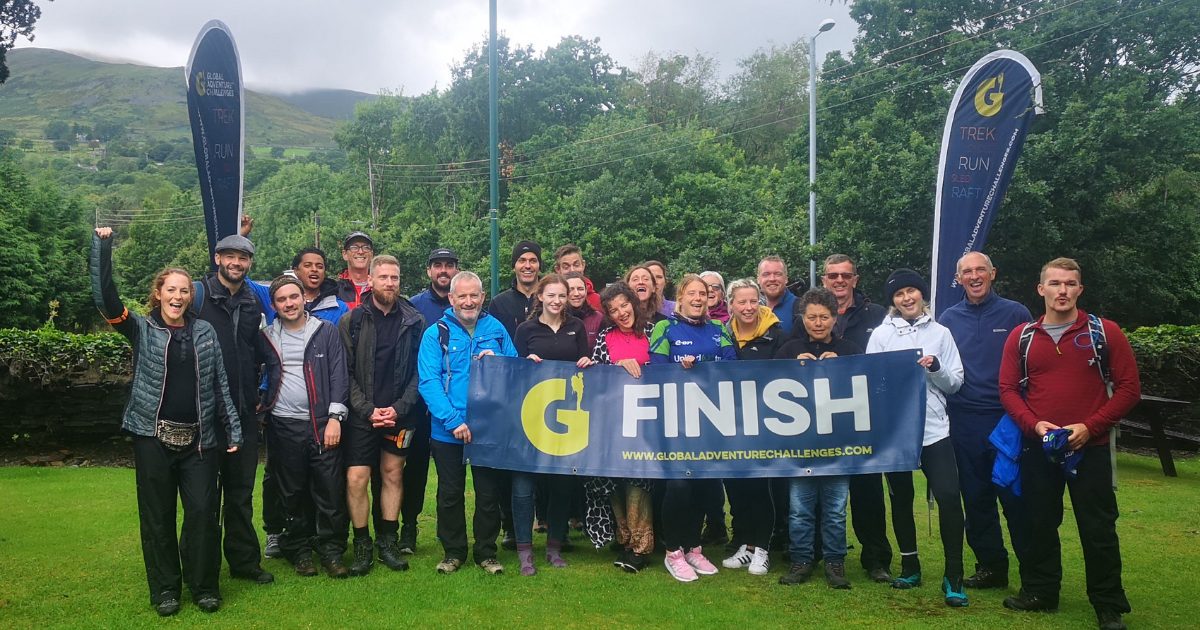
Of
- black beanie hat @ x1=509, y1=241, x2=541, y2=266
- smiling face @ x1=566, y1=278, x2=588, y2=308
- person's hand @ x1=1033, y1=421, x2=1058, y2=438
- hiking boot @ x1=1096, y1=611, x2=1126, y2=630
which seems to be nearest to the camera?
hiking boot @ x1=1096, y1=611, x2=1126, y2=630

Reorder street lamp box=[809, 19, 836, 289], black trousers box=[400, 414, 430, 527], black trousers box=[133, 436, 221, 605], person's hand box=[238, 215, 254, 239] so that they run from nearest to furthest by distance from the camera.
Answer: black trousers box=[133, 436, 221, 605] < black trousers box=[400, 414, 430, 527] < person's hand box=[238, 215, 254, 239] < street lamp box=[809, 19, 836, 289]

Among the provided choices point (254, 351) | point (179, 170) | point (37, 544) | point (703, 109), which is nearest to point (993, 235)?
point (254, 351)

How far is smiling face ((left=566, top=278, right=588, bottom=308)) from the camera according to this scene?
6176mm

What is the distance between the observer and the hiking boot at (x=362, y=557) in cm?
545

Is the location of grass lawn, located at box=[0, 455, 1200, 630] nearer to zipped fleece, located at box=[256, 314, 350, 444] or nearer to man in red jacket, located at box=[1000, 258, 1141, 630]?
man in red jacket, located at box=[1000, 258, 1141, 630]

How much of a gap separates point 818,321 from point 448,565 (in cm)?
300

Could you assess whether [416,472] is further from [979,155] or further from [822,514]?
[979,155]

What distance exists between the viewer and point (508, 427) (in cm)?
570

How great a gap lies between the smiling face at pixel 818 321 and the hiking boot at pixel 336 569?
138 inches

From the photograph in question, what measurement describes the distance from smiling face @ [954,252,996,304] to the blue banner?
6.36ft

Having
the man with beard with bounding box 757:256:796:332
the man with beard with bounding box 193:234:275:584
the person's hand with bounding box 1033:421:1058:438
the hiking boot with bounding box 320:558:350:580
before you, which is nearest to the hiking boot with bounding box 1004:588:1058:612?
the person's hand with bounding box 1033:421:1058:438

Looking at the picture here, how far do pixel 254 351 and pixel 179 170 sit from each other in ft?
395

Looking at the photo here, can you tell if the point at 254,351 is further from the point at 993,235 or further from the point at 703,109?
the point at 703,109

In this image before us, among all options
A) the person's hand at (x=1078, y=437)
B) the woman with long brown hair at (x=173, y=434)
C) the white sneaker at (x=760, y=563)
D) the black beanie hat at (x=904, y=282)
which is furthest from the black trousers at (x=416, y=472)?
the person's hand at (x=1078, y=437)
